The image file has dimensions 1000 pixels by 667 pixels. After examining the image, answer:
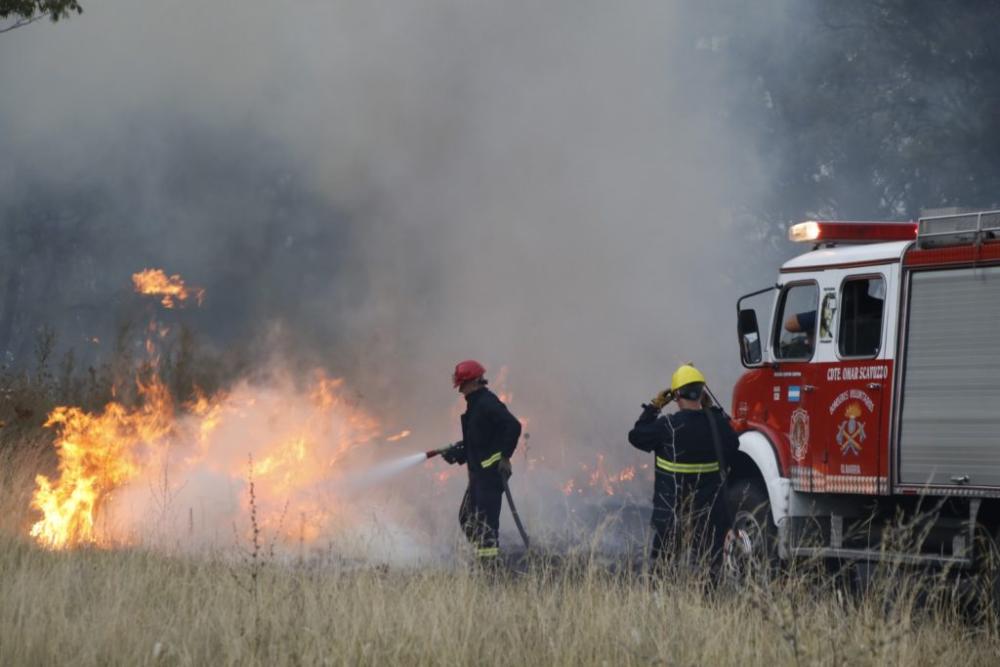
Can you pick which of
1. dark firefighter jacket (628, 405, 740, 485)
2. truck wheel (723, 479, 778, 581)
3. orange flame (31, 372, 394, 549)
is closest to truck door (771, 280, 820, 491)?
truck wheel (723, 479, 778, 581)

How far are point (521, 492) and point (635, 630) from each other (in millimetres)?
11357

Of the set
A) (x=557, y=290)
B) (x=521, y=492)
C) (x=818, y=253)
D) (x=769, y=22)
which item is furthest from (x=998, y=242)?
(x=769, y=22)

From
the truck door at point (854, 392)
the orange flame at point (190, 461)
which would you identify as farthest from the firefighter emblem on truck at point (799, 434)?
the orange flame at point (190, 461)

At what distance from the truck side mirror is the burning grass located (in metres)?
2.91

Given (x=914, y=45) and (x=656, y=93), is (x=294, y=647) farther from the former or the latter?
(x=914, y=45)

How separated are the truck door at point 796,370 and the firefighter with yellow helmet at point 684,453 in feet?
1.92

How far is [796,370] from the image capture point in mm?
10117

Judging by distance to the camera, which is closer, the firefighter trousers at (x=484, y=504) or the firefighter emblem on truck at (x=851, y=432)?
the firefighter emblem on truck at (x=851, y=432)

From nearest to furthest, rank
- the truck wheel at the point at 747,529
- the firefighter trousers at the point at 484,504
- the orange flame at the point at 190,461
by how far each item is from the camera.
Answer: the truck wheel at the point at 747,529 → the firefighter trousers at the point at 484,504 → the orange flame at the point at 190,461

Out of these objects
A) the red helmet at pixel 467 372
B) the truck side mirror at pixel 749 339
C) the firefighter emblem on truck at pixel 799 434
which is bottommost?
the firefighter emblem on truck at pixel 799 434

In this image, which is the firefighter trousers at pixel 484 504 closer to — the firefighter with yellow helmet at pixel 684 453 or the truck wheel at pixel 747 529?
the firefighter with yellow helmet at pixel 684 453

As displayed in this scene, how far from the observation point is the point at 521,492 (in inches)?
696

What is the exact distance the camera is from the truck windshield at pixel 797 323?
33.2 ft

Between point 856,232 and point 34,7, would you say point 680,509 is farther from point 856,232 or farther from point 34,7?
point 34,7
